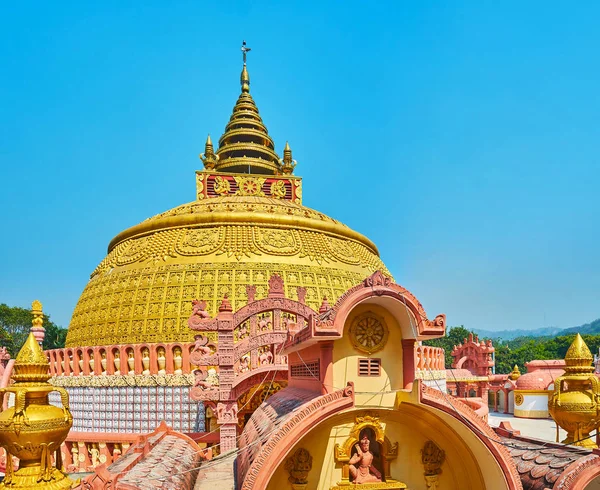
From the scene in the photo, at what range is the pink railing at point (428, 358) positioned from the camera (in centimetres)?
2059

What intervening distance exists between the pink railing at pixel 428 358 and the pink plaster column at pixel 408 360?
1224cm

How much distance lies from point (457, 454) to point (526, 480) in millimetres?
1174

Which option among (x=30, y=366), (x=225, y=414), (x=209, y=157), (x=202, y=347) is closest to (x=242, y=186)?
(x=209, y=157)

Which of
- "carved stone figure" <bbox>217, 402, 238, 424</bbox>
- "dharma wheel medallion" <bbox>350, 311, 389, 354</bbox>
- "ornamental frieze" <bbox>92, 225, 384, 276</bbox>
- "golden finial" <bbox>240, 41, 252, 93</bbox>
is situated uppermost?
"golden finial" <bbox>240, 41, 252, 93</bbox>

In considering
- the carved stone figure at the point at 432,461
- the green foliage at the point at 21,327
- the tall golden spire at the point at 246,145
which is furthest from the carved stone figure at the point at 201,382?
the green foliage at the point at 21,327

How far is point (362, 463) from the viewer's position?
7605 millimetres

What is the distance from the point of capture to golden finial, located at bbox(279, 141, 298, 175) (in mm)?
33969

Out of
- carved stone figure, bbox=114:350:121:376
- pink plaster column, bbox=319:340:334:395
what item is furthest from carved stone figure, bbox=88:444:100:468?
pink plaster column, bbox=319:340:334:395

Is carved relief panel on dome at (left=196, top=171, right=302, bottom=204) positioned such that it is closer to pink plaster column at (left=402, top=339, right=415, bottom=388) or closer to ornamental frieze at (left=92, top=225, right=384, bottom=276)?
ornamental frieze at (left=92, top=225, right=384, bottom=276)

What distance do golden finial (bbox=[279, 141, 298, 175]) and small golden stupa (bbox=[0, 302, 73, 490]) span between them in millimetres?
27748

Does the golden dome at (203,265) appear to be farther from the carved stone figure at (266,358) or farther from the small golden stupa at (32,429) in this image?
the small golden stupa at (32,429)

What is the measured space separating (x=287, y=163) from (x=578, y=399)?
27.5 m

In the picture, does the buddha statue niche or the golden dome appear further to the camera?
the golden dome

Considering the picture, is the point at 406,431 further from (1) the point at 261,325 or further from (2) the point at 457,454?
(1) the point at 261,325
